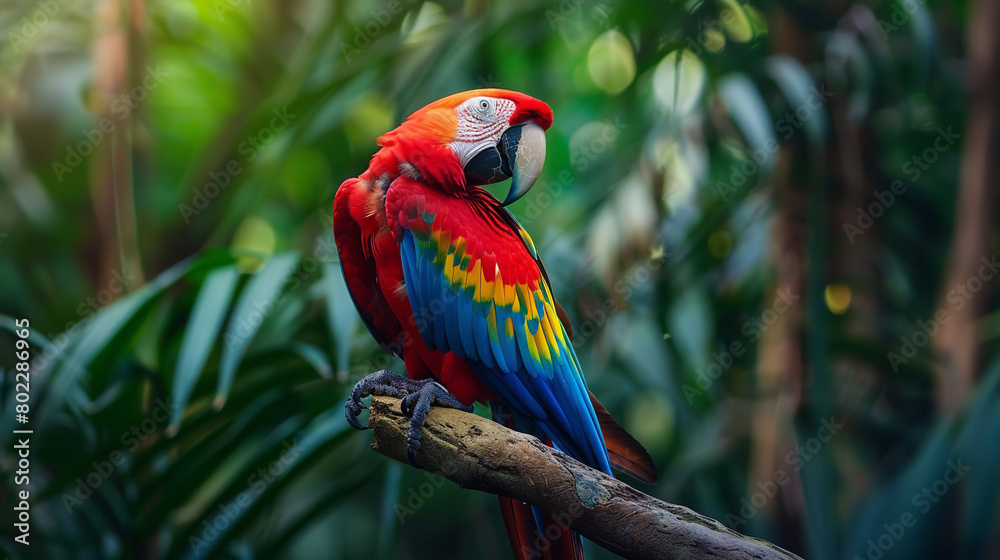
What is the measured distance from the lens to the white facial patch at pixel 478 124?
914 mm

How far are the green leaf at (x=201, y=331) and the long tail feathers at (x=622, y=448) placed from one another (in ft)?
2.51

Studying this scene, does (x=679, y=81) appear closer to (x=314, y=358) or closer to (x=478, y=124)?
(x=478, y=124)

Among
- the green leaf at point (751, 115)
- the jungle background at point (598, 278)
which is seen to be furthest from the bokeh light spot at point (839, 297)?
the green leaf at point (751, 115)

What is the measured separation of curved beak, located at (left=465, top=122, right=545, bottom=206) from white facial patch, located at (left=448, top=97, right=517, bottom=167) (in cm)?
2

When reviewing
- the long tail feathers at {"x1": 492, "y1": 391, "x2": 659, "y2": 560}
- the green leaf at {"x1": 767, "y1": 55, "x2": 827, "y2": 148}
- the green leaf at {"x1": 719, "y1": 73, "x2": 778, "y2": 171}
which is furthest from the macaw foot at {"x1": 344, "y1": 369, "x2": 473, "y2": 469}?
the green leaf at {"x1": 767, "y1": 55, "x2": 827, "y2": 148}


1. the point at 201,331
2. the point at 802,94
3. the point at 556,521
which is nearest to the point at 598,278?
the point at 802,94

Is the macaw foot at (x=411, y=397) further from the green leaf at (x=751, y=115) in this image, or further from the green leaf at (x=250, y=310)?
the green leaf at (x=751, y=115)

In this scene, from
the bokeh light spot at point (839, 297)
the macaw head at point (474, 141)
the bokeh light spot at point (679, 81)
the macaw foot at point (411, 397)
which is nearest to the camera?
the macaw foot at point (411, 397)

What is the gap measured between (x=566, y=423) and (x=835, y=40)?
1.33 metres

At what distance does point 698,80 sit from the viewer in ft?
5.18

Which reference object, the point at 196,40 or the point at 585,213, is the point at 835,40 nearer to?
the point at 585,213

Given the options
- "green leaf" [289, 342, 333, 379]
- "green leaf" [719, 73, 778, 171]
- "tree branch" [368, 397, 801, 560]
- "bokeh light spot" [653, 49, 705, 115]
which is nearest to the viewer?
"tree branch" [368, 397, 801, 560]

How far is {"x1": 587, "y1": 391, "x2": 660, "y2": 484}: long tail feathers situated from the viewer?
0.85 metres

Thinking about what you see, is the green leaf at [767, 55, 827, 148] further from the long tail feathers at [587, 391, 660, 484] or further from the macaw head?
the long tail feathers at [587, 391, 660, 484]
